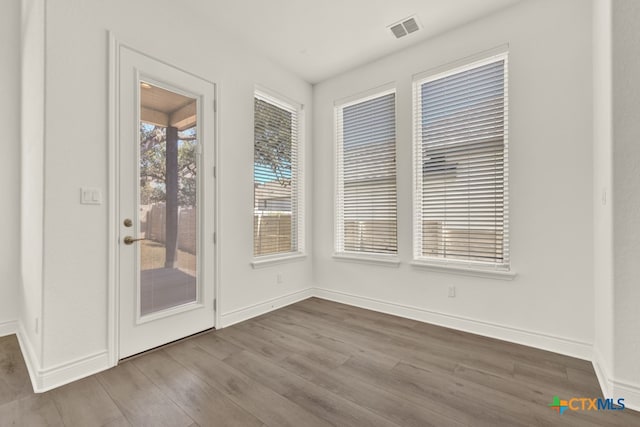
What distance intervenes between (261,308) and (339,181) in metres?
1.92

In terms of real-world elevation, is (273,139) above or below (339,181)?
above

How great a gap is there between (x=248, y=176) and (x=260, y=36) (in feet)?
4.99

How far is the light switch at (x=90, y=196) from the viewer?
205 cm

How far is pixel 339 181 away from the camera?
3.91 meters

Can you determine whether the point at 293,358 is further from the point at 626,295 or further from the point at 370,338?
the point at 626,295

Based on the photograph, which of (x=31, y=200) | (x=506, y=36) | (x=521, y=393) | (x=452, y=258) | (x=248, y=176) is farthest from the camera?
(x=248, y=176)

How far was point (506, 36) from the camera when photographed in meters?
2.64

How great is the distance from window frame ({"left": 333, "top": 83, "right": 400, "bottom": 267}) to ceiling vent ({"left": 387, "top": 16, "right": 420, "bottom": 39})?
0.53m

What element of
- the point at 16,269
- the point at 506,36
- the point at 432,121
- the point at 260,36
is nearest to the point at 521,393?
the point at 432,121

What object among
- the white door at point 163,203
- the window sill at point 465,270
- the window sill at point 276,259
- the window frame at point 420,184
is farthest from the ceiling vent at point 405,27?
the window sill at point 276,259

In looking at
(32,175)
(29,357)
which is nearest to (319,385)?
(29,357)

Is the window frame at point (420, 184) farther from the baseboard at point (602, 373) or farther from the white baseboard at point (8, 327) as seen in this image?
the white baseboard at point (8, 327)

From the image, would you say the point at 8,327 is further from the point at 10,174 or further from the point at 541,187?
the point at 541,187

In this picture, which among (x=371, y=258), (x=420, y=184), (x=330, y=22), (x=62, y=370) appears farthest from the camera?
(x=371, y=258)
